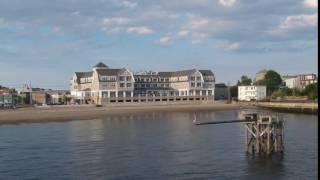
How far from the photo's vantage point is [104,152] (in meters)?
51.3

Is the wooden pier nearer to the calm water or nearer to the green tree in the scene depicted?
the calm water

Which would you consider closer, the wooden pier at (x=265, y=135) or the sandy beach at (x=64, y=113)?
the wooden pier at (x=265, y=135)

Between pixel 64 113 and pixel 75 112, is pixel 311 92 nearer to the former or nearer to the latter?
pixel 75 112

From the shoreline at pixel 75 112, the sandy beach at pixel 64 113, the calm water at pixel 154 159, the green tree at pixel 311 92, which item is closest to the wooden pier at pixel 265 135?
the calm water at pixel 154 159

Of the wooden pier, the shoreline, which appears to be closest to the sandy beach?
the shoreline

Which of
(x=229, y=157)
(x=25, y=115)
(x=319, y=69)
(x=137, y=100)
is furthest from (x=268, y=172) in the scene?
(x=137, y=100)

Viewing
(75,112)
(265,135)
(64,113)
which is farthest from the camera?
(75,112)

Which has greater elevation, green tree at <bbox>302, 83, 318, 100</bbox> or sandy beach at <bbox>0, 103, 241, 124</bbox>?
green tree at <bbox>302, 83, 318, 100</bbox>

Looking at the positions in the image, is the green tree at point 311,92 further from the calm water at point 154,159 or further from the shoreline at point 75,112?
the calm water at point 154,159

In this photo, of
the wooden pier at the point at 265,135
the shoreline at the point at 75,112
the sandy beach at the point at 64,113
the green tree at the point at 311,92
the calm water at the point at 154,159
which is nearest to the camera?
the calm water at the point at 154,159

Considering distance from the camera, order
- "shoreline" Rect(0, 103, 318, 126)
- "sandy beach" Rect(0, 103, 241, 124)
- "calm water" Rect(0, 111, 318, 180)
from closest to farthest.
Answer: "calm water" Rect(0, 111, 318, 180) → "shoreline" Rect(0, 103, 318, 126) → "sandy beach" Rect(0, 103, 241, 124)

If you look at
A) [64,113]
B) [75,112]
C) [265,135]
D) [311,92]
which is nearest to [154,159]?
[265,135]

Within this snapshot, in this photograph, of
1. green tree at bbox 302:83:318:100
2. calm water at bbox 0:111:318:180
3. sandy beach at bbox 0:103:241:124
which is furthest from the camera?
green tree at bbox 302:83:318:100

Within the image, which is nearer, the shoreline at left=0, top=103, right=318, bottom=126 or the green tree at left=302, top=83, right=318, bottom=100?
the shoreline at left=0, top=103, right=318, bottom=126
